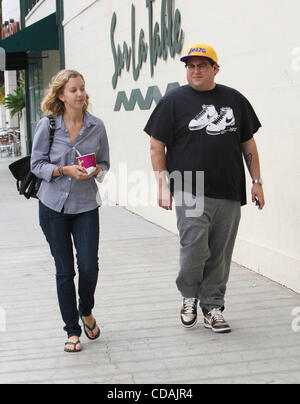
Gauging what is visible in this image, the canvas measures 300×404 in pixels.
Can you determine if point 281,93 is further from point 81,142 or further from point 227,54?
point 81,142

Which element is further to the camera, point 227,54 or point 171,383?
point 227,54

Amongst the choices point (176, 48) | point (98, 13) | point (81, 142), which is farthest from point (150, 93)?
point (81, 142)

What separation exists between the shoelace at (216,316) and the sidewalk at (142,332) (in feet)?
0.35

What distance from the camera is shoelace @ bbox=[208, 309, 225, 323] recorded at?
4781 mm

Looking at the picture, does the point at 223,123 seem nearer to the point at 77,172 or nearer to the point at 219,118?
the point at 219,118

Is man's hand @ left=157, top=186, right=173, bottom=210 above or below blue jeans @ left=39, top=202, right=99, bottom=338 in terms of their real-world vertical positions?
above

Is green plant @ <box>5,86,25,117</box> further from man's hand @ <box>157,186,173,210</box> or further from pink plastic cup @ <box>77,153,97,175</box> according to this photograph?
pink plastic cup @ <box>77,153,97,175</box>

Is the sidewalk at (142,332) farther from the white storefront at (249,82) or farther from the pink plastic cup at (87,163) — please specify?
the pink plastic cup at (87,163)

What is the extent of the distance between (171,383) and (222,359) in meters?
0.50

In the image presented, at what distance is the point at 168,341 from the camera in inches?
183

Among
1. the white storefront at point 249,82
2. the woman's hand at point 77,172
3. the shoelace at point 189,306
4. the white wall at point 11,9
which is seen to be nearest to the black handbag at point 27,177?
the woman's hand at point 77,172

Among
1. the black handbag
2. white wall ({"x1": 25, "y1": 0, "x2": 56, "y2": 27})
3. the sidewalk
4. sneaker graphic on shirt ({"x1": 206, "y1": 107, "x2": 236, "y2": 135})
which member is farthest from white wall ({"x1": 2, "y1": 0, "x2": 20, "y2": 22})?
sneaker graphic on shirt ({"x1": 206, "y1": 107, "x2": 236, "y2": 135})

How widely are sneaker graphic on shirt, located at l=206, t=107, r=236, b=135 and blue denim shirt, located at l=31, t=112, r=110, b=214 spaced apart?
0.77 m

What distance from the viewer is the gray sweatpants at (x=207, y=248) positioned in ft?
15.2
